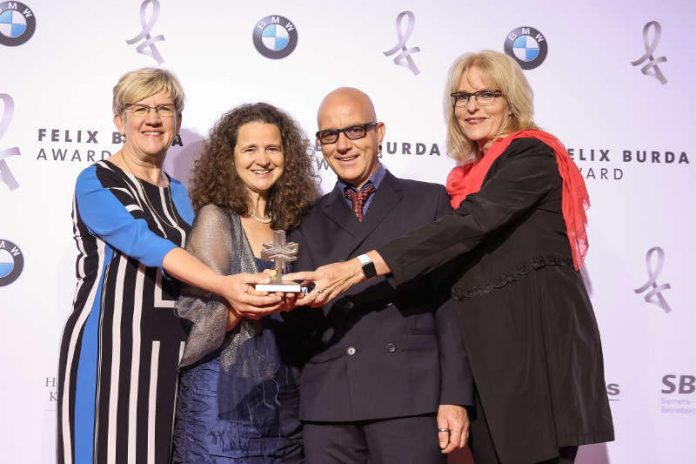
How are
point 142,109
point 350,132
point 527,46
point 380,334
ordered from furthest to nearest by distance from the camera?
point 527,46, point 142,109, point 350,132, point 380,334

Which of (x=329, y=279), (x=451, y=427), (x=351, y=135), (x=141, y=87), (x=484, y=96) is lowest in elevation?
(x=451, y=427)

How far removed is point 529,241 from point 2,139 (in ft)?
7.88

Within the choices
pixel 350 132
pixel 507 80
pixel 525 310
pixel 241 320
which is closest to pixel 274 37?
pixel 350 132

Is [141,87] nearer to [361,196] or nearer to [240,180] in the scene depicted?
[240,180]

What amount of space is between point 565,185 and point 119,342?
1557 mm

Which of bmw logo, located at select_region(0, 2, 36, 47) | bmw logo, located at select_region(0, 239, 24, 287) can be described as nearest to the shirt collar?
bmw logo, located at select_region(0, 239, 24, 287)

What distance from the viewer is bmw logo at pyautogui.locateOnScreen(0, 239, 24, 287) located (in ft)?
10.6

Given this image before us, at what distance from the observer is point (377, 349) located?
7.49 feet

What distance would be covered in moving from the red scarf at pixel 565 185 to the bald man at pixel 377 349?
0.12 metres

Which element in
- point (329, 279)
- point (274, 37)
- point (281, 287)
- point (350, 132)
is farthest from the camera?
point (274, 37)

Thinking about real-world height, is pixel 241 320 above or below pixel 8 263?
below

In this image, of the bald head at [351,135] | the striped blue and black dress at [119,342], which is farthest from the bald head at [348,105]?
the striped blue and black dress at [119,342]

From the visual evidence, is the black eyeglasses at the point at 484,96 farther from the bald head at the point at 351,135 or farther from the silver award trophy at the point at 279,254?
the silver award trophy at the point at 279,254

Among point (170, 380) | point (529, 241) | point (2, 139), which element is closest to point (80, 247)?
point (170, 380)
